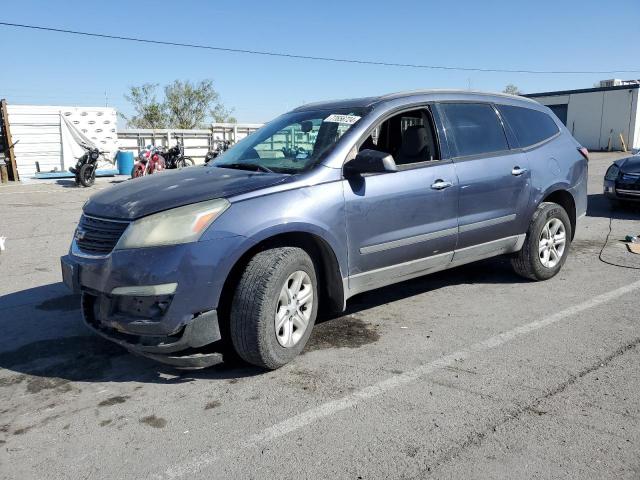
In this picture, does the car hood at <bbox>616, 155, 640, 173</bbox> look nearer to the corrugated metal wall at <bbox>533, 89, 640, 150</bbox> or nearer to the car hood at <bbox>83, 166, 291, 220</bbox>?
the car hood at <bbox>83, 166, 291, 220</bbox>

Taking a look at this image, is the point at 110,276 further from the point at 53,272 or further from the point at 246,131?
the point at 246,131

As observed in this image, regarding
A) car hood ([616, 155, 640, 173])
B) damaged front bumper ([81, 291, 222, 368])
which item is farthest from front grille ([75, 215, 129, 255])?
car hood ([616, 155, 640, 173])

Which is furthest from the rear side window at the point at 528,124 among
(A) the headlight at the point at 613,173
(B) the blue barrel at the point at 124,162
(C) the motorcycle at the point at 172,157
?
(B) the blue barrel at the point at 124,162

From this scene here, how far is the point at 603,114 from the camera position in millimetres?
33031

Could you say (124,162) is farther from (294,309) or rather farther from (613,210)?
(294,309)

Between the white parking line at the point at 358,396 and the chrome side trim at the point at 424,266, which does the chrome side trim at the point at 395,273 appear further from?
the white parking line at the point at 358,396

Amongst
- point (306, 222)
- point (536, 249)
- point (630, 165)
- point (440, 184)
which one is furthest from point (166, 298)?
point (630, 165)

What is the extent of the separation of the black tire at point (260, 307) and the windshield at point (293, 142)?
773 mm

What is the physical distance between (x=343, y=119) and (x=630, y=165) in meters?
7.76

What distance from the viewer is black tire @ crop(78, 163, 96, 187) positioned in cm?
1716

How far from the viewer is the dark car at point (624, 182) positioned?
9.74 meters

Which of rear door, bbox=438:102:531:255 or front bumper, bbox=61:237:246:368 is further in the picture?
rear door, bbox=438:102:531:255

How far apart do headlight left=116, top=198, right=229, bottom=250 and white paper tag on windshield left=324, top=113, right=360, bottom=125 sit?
1419 millimetres

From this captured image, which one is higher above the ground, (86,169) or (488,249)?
(86,169)
